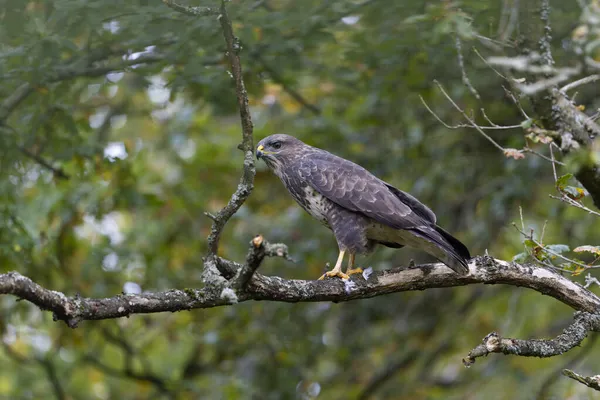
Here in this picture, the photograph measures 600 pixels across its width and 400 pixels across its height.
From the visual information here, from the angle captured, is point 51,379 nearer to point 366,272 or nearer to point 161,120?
point 161,120

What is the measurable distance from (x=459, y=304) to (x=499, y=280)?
5.38 metres

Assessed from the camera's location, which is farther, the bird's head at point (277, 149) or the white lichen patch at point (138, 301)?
the bird's head at point (277, 149)

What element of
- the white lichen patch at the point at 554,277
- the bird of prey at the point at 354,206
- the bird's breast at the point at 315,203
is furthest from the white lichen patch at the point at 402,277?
the bird's breast at the point at 315,203

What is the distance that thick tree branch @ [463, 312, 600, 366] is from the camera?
3549 mm

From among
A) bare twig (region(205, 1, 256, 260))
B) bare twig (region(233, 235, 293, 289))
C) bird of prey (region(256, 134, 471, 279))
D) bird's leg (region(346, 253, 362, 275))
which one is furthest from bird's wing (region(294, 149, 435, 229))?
bare twig (region(233, 235, 293, 289))

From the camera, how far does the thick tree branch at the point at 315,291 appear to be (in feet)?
10.3

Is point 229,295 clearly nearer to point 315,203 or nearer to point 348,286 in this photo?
point 348,286

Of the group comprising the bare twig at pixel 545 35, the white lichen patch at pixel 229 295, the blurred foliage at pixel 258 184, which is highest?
the bare twig at pixel 545 35

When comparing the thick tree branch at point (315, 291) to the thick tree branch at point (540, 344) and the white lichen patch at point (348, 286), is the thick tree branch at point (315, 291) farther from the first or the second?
the thick tree branch at point (540, 344)

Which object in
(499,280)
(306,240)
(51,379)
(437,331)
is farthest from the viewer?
(437,331)

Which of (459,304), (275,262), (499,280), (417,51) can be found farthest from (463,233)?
(499,280)

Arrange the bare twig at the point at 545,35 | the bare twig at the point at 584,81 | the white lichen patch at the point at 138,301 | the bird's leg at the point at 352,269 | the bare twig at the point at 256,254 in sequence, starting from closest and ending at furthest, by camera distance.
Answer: the bare twig at the point at 256,254
the white lichen patch at the point at 138,301
the bare twig at the point at 584,81
the bare twig at the point at 545,35
the bird's leg at the point at 352,269

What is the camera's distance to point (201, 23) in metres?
5.12

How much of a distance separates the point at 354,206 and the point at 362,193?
0.39 ft
